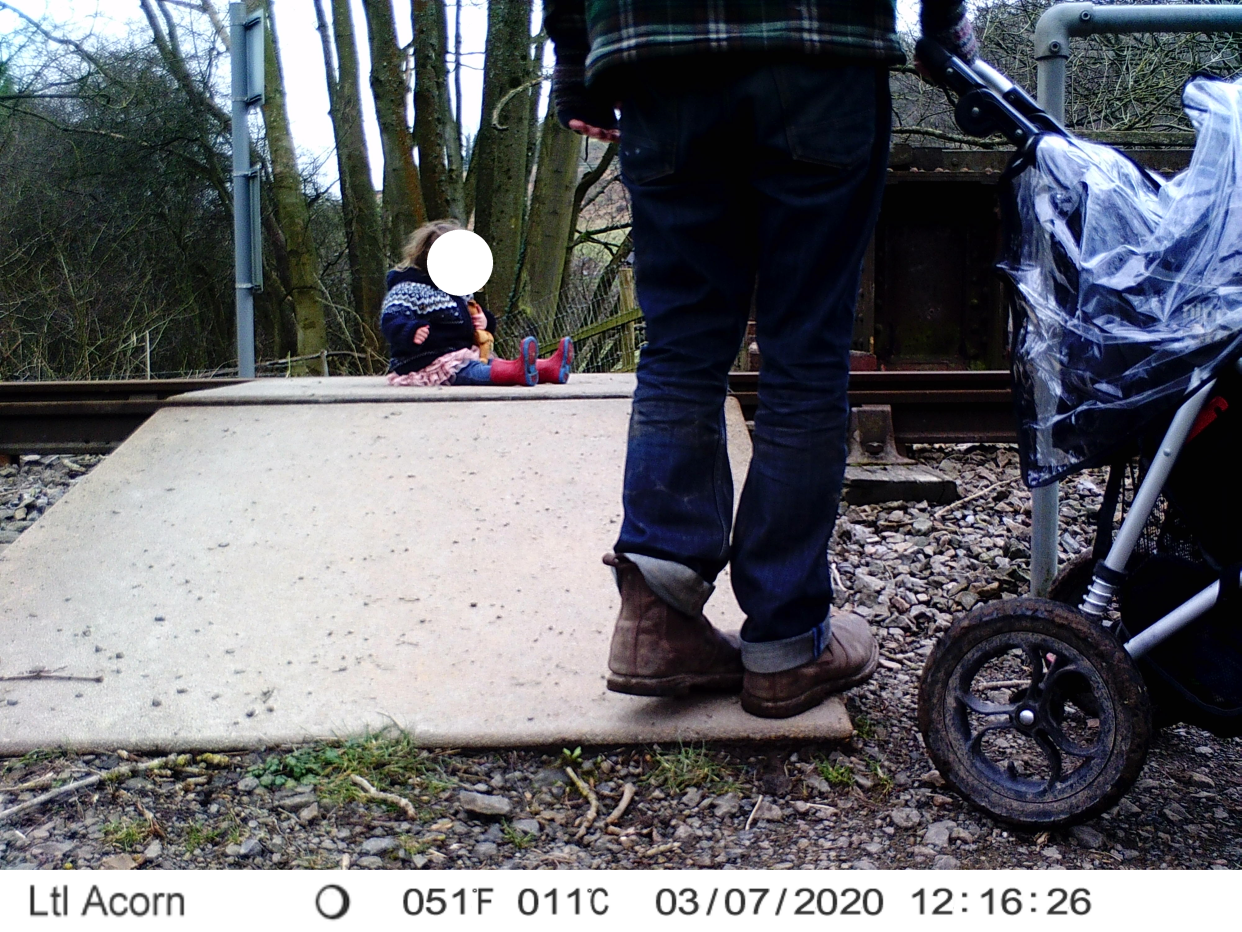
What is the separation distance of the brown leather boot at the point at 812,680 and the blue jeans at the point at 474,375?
3.56 metres

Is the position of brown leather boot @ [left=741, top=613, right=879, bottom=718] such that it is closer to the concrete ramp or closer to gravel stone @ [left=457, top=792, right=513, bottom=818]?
→ the concrete ramp

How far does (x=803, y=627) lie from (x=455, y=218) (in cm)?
1058

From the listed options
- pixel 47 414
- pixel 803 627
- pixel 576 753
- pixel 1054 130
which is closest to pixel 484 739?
pixel 576 753

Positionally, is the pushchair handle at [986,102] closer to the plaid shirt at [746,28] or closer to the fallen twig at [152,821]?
the plaid shirt at [746,28]

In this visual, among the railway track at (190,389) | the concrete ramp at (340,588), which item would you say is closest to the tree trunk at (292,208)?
the railway track at (190,389)

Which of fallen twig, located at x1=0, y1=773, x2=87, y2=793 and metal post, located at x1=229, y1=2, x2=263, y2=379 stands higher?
metal post, located at x1=229, y1=2, x2=263, y2=379

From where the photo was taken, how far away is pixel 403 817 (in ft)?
6.77

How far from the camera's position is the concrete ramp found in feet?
7.79

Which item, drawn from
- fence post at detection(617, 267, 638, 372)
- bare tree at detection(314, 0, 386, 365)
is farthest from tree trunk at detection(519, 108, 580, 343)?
bare tree at detection(314, 0, 386, 365)

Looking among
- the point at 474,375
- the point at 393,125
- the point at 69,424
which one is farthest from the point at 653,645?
the point at 393,125

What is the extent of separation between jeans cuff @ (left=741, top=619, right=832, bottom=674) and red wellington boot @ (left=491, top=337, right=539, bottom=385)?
3.37 meters

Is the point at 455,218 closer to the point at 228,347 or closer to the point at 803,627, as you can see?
the point at 228,347

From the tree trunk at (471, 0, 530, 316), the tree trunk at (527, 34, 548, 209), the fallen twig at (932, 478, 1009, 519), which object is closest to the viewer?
the fallen twig at (932, 478, 1009, 519)

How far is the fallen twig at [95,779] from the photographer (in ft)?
6.72
